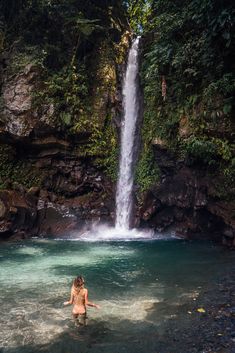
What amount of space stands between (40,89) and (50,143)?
10.1 ft

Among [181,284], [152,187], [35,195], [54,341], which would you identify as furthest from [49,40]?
[54,341]

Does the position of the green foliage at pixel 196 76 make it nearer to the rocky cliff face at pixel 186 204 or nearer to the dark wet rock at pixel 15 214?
the rocky cliff face at pixel 186 204

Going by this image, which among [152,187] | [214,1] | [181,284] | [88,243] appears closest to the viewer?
[181,284]

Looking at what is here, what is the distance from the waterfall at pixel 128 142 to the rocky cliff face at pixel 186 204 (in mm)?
1336

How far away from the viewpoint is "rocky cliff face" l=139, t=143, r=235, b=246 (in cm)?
1674

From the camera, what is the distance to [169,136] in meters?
18.8

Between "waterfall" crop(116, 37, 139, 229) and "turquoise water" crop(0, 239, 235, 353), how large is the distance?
132 inches

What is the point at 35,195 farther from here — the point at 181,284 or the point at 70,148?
the point at 181,284

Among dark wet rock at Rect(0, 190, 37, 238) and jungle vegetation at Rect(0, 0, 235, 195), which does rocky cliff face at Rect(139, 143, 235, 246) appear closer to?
jungle vegetation at Rect(0, 0, 235, 195)

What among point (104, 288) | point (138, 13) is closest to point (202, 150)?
point (104, 288)

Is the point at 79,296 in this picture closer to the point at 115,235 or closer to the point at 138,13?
the point at 115,235

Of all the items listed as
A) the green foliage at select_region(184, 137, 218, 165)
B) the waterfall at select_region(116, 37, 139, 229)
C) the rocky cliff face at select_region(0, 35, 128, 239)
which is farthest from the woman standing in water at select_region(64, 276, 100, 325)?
the waterfall at select_region(116, 37, 139, 229)

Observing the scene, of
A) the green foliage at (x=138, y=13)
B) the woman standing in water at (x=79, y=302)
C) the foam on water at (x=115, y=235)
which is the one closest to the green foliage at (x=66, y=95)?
the green foliage at (x=138, y=13)

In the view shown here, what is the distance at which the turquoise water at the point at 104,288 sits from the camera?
309 inches
